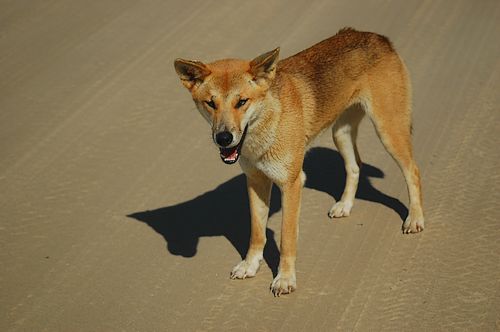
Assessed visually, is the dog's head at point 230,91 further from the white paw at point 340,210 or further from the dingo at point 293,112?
the white paw at point 340,210

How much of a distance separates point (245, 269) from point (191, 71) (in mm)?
1643

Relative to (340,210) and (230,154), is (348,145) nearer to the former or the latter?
(340,210)

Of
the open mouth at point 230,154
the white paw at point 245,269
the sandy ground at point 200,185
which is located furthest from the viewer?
the white paw at point 245,269

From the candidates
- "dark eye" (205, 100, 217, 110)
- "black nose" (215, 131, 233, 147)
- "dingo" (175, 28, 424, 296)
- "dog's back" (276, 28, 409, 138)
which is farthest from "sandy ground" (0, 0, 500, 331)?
"dark eye" (205, 100, 217, 110)

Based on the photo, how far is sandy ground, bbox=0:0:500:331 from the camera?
226 inches

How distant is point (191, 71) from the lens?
5609 millimetres

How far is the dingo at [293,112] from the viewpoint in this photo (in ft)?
18.2

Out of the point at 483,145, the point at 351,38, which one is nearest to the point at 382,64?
the point at 351,38

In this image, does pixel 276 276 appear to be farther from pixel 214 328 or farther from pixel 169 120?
pixel 169 120

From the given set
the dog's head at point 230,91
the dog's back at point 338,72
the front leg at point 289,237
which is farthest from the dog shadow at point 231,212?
the dog's head at point 230,91

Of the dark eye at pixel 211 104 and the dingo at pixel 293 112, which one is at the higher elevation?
the dark eye at pixel 211 104

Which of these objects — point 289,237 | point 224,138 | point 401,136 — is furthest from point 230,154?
point 401,136

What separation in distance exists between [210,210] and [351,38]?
6.58 ft

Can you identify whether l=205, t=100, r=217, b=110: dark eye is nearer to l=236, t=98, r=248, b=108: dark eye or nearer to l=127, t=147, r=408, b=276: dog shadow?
l=236, t=98, r=248, b=108: dark eye
